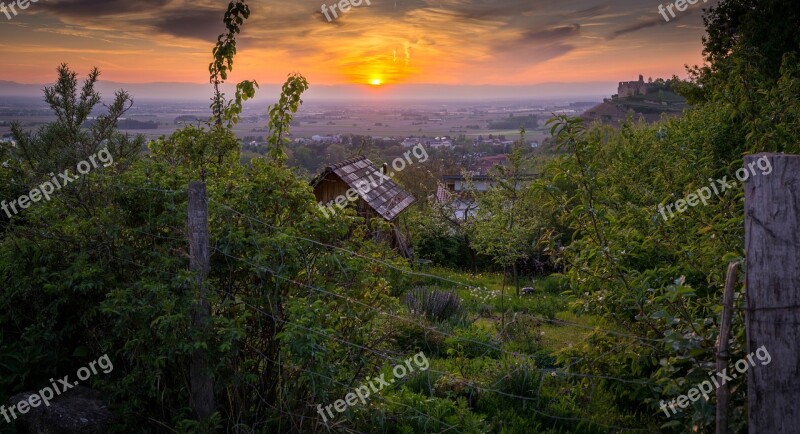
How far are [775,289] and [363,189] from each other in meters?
13.9

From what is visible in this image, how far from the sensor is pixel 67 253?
15.8ft

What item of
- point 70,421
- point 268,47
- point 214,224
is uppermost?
point 268,47

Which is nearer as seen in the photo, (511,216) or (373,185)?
(511,216)

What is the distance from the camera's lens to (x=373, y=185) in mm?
17125

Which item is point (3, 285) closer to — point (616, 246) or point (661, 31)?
point (616, 246)

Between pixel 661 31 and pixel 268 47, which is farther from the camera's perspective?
pixel 661 31

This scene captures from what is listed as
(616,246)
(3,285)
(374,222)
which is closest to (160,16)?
(3,285)

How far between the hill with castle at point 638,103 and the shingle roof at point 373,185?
20995mm

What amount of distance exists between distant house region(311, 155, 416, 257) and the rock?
10134 mm

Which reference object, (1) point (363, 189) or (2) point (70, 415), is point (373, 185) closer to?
(1) point (363, 189)

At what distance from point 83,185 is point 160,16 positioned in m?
10.3

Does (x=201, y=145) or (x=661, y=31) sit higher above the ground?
(x=661, y=31)

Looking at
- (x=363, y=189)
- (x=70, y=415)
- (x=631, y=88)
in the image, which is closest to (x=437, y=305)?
(x=70, y=415)

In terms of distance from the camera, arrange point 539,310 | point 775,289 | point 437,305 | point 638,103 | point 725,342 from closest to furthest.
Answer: point 775,289 < point 725,342 < point 437,305 < point 539,310 < point 638,103
